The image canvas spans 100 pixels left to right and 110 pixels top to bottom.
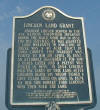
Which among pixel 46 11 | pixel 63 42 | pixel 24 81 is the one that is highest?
pixel 46 11

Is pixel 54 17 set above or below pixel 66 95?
above

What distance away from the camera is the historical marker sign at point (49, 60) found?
16.5 metres

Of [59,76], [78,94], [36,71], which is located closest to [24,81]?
[36,71]

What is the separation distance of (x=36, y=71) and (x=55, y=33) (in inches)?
137

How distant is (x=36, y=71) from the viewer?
55.8 ft

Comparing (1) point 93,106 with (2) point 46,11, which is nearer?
(1) point 93,106

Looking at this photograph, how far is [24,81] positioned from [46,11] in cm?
608

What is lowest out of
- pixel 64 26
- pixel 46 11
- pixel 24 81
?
pixel 24 81

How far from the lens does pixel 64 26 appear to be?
18891 millimetres

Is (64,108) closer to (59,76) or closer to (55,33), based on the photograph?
(59,76)

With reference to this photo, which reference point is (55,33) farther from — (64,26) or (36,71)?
(36,71)

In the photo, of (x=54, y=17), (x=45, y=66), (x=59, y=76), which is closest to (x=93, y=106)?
(x=59, y=76)

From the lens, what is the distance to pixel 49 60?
17453mm

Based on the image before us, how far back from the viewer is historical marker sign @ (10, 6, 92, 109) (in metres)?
16.5
